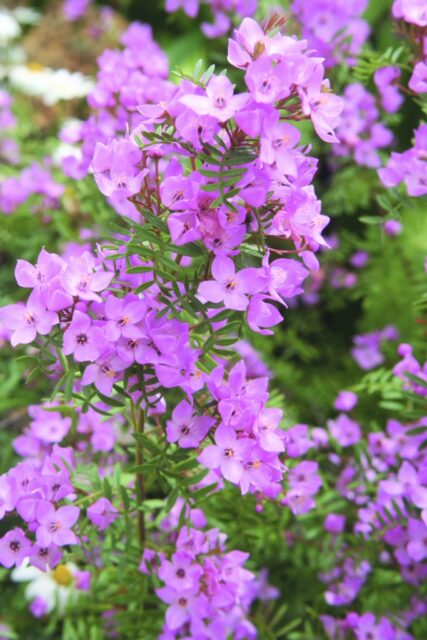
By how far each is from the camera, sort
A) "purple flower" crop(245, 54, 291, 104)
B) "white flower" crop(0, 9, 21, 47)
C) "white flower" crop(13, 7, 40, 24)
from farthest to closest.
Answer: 1. "white flower" crop(13, 7, 40, 24)
2. "white flower" crop(0, 9, 21, 47)
3. "purple flower" crop(245, 54, 291, 104)

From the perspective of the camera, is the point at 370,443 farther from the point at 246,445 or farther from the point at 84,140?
the point at 84,140

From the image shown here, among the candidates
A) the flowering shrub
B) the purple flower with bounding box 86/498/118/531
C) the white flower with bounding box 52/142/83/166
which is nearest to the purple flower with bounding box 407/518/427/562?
the flowering shrub

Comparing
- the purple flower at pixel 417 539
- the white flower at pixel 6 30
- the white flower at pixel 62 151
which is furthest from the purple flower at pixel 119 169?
the white flower at pixel 6 30

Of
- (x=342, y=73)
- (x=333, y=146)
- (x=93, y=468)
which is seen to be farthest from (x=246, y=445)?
(x=333, y=146)

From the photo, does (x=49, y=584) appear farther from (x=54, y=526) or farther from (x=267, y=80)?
(x=267, y=80)

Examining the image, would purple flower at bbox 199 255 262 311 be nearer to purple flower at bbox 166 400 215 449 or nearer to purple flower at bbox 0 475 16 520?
purple flower at bbox 166 400 215 449

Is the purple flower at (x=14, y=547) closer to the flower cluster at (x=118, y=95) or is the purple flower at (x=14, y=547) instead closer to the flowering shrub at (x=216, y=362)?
the flowering shrub at (x=216, y=362)
